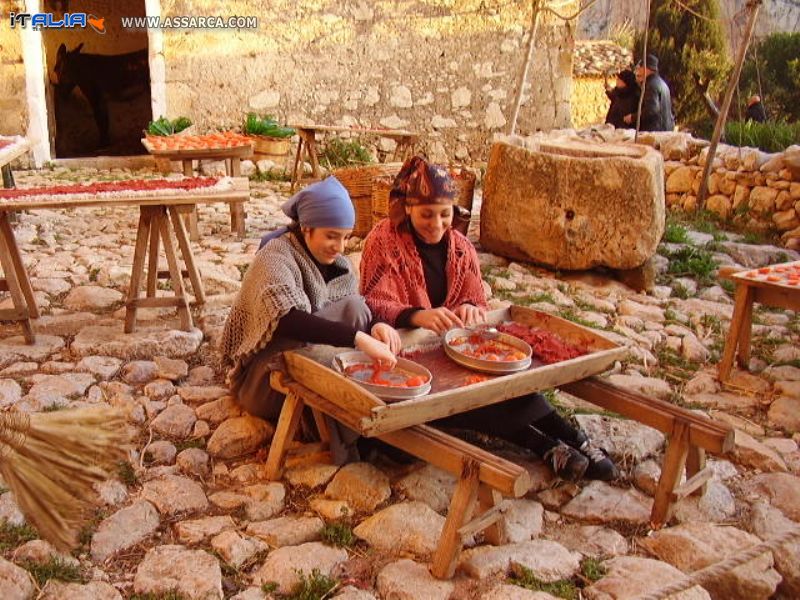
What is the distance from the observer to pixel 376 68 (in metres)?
11.1

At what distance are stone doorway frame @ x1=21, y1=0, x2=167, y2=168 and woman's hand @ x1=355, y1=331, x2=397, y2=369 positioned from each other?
7.98m

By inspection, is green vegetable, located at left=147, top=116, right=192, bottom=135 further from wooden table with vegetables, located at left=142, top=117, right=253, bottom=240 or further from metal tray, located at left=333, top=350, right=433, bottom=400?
metal tray, located at left=333, top=350, right=433, bottom=400

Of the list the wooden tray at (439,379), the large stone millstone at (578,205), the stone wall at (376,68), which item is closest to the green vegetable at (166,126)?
the stone wall at (376,68)

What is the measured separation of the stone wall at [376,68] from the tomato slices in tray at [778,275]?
23.6 ft

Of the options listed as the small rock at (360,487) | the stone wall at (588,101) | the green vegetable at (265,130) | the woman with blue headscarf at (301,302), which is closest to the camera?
the small rock at (360,487)

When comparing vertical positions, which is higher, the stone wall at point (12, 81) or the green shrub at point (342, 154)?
the stone wall at point (12, 81)

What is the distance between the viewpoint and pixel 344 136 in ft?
37.2

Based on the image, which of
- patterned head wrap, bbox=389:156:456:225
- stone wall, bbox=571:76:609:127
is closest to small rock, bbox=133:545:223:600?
patterned head wrap, bbox=389:156:456:225

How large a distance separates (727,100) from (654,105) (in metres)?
2.67

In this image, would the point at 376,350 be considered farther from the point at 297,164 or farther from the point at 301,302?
the point at 297,164

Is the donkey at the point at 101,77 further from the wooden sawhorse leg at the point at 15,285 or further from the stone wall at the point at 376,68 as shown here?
the wooden sawhorse leg at the point at 15,285

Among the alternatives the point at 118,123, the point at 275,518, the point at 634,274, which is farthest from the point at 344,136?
the point at 275,518

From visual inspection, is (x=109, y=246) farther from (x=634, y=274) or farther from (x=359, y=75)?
(x=359, y=75)

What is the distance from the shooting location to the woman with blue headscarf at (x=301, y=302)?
11.1 ft
